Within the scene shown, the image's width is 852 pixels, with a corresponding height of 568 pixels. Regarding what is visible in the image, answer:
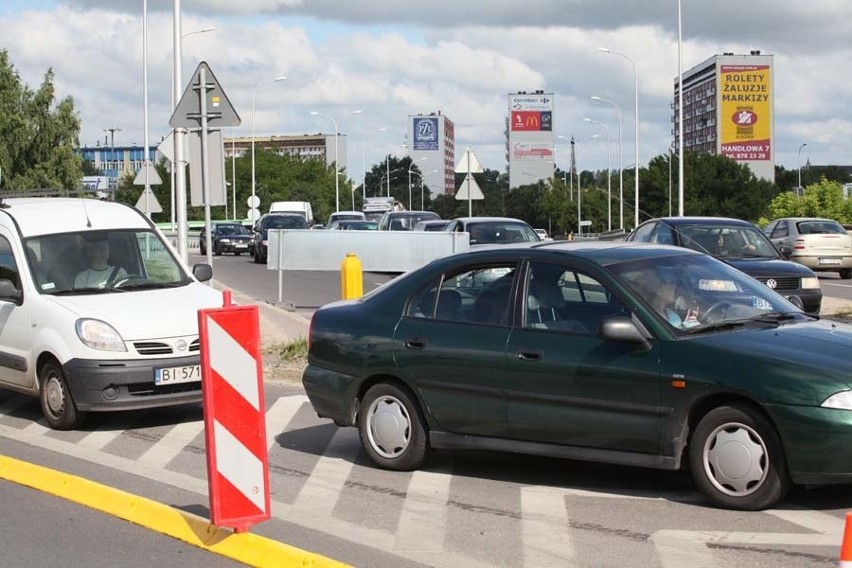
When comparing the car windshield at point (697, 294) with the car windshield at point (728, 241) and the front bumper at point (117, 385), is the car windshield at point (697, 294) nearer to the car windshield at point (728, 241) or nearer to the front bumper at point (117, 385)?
the front bumper at point (117, 385)

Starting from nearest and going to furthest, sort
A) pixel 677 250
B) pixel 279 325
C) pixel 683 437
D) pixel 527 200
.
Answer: pixel 683 437
pixel 677 250
pixel 279 325
pixel 527 200

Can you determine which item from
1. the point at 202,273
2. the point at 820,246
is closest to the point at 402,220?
the point at 820,246

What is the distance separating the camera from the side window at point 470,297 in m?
7.98

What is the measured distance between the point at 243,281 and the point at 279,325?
15.3 metres

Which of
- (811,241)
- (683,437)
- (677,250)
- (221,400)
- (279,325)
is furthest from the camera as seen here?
(811,241)

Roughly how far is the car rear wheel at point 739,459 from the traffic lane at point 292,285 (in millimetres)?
14027

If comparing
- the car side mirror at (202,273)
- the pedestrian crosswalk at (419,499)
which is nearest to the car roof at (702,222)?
the car side mirror at (202,273)

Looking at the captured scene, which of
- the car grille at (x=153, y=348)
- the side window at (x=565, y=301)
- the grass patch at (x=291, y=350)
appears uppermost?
the side window at (x=565, y=301)

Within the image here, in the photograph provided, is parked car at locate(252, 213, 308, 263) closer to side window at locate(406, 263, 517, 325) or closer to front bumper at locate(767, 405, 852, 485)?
side window at locate(406, 263, 517, 325)

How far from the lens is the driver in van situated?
1098 centimetres

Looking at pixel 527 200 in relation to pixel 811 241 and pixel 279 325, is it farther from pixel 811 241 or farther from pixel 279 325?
pixel 279 325

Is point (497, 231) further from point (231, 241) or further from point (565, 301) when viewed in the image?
point (231, 241)

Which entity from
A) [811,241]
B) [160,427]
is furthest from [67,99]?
[160,427]

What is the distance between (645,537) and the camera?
6.46m
